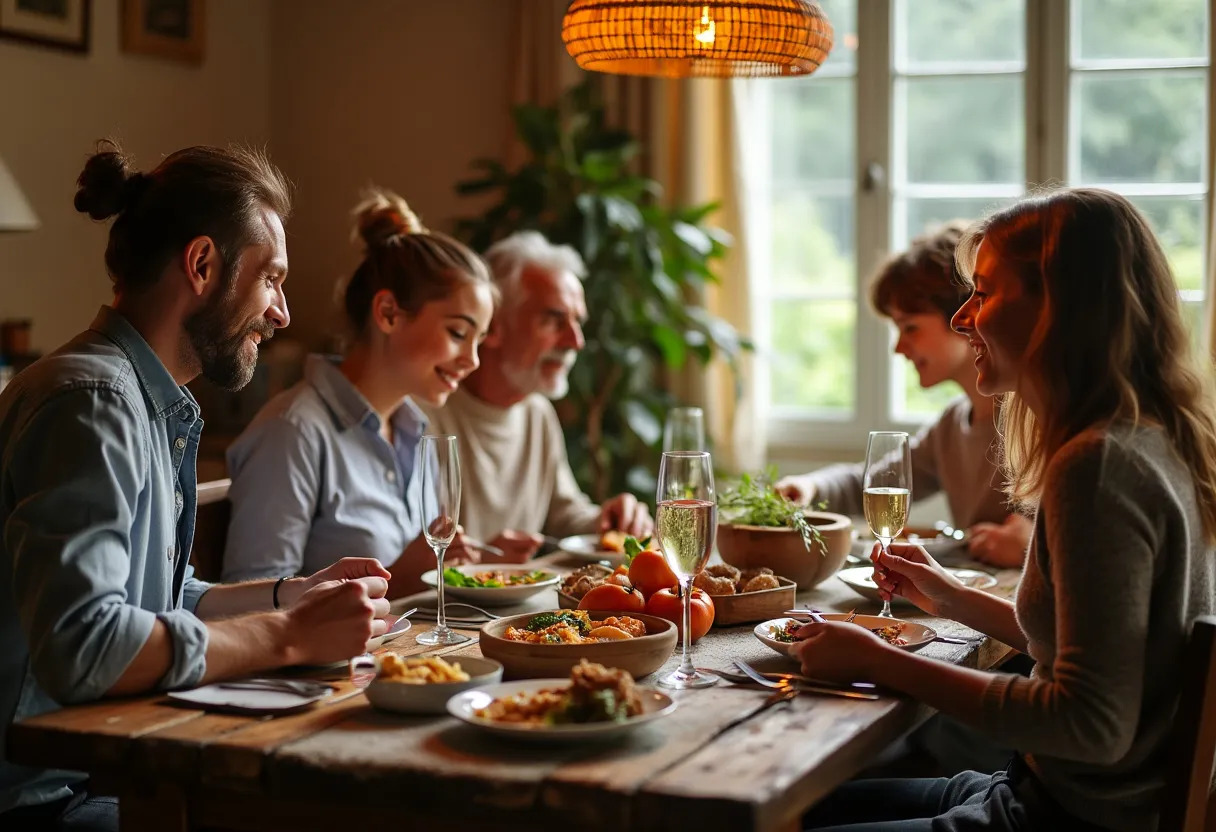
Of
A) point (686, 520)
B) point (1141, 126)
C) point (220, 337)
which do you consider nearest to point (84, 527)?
point (220, 337)

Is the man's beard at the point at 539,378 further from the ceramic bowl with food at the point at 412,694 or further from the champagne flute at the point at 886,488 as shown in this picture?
the ceramic bowl with food at the point at 412,694

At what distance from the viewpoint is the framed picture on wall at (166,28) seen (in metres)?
4.75

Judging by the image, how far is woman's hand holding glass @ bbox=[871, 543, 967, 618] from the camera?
183cm

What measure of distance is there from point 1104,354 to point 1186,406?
110mm

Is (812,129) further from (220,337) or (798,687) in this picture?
(798,687)

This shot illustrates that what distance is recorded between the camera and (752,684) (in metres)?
1.58

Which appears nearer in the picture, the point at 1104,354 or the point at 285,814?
the point at 285,814

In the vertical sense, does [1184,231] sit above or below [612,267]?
above

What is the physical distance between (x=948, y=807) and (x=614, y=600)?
538mm

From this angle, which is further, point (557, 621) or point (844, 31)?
point (844, 31)

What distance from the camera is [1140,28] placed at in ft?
14.5

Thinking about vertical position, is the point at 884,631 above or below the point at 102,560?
below

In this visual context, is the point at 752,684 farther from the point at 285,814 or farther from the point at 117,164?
the point at 117,164

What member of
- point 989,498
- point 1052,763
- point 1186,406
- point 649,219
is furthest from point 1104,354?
point 649,219
